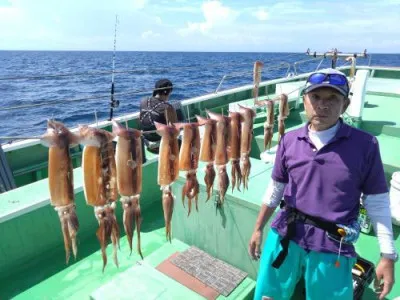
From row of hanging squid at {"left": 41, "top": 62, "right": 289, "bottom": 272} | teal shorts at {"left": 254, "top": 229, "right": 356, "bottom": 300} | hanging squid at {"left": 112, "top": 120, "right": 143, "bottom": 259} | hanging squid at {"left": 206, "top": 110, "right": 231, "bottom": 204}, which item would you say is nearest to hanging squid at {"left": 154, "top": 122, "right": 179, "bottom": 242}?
row of hanging squid at {"left": 41, "top": 62, "right": 289, "bottom": 272}

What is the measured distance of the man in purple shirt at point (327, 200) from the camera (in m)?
2.89

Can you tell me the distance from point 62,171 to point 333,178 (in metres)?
2.35

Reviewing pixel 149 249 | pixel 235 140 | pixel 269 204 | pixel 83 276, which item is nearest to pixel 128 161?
pixel 235 140

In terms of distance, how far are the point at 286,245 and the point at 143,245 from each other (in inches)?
129

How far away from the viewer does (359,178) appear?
9.52ft

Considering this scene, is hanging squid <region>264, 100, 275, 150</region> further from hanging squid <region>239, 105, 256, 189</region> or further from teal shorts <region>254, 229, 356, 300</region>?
teal shorts <region>254, 229, 356, 300</region>

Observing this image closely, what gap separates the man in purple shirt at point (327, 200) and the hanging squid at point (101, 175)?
5.61 ft

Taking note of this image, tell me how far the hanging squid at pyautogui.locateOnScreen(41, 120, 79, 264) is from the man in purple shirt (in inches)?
79.2

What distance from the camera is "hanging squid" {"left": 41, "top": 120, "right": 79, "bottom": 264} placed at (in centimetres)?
241

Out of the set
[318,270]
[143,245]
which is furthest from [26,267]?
[318,270]

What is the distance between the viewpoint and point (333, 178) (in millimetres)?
2928

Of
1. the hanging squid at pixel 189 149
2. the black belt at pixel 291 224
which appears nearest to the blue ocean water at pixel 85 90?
the hanging squid at pixel 189 149

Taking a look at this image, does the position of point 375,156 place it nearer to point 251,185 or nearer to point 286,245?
point 286,245

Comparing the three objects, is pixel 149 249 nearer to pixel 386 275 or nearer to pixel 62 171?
pixel 62 171
